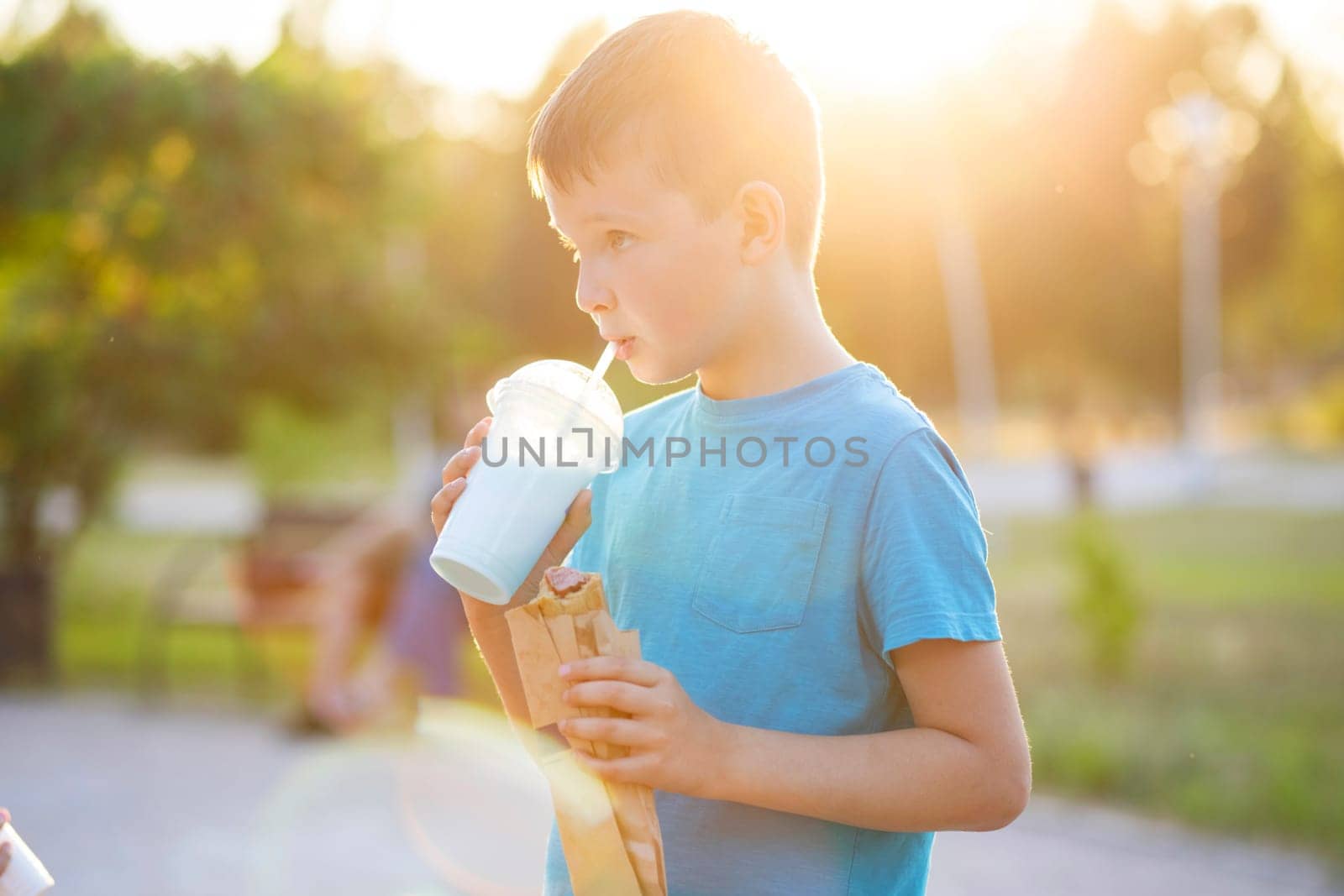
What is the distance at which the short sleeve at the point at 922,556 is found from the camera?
124 centimetres

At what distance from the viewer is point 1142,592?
10.1 meters

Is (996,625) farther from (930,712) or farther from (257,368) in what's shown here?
(257,368)

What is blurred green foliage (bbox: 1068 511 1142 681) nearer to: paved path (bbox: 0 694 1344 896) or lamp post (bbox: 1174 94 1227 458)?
paved path (bbox: 0 694 1344 896)

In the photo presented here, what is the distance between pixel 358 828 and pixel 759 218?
4568 millimetres

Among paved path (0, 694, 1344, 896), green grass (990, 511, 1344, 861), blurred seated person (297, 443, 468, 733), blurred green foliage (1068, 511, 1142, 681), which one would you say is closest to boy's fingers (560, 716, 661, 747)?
paved path (0, 694, 1344, 896)

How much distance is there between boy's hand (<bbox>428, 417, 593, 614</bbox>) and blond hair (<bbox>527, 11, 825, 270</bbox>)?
1.03ft

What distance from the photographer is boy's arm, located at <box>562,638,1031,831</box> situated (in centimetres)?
122

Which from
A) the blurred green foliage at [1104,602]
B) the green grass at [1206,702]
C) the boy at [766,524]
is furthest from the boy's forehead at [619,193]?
the blurred green foliage at [1104,602]

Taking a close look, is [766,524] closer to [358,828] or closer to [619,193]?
[619,193]

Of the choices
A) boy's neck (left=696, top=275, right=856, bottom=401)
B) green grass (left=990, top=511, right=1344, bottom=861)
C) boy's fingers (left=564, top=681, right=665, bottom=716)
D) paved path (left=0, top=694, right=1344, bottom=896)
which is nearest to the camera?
boy's fingers (left=564, top=681, right=665, bottom=716)

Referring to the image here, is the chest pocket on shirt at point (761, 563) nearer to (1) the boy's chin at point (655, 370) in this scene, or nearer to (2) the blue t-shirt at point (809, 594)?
(2) the blue t-shirt at point (809, 594)

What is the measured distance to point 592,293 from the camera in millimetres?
1382

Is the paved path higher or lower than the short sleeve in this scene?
lower

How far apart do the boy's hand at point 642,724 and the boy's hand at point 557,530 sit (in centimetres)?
26
